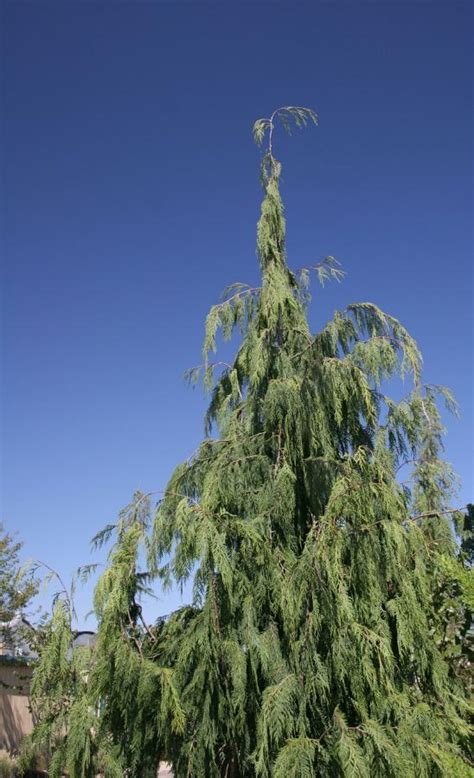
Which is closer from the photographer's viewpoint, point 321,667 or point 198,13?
point 321,667

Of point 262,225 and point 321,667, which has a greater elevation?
point 262,225

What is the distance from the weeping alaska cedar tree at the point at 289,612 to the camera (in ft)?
11.8

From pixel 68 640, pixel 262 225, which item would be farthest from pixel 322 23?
pixel 68 640

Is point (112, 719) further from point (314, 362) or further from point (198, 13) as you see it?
point (198, 13)

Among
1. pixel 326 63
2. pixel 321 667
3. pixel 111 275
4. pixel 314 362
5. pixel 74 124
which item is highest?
pixel 326 63

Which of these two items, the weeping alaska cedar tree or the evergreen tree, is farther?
the evergreen tree

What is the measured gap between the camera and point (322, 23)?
611 centimetres

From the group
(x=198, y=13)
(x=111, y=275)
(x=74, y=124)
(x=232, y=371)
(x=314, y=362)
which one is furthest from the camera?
(x=111, y=275)

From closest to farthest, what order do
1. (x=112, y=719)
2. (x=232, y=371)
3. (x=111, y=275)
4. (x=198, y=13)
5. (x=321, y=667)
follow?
(x=321, y=667)
(x=112, y=719)
(x=232, y=371)
(x=198, y=13)
(x=111, y=275)

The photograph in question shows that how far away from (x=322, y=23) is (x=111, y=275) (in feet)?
11.9

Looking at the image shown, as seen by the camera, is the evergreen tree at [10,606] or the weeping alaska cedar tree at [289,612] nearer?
the weeping alaska cedar tree at [289,612]

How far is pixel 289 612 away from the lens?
3.76m

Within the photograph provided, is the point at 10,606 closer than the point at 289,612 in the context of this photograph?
No

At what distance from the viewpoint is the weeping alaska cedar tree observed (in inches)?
142
